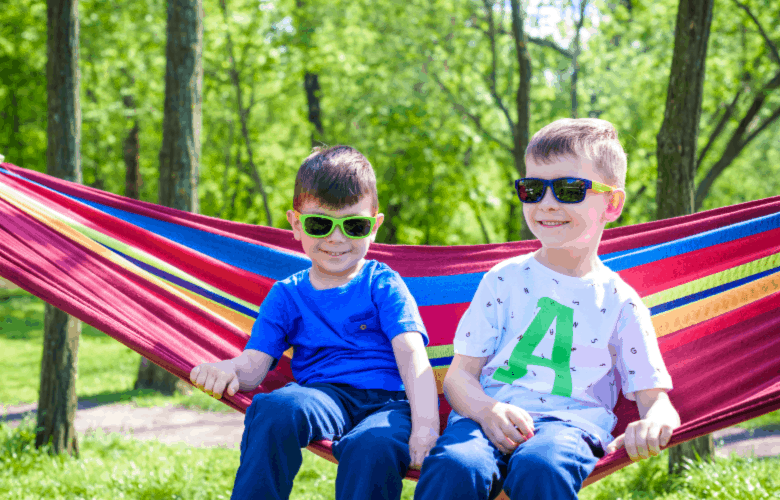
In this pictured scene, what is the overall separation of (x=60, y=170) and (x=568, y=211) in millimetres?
2925

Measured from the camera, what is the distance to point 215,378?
6.15 feet

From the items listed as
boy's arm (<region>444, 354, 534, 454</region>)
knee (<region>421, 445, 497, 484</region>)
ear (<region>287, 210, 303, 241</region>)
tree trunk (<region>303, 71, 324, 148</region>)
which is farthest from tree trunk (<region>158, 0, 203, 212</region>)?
tree trunk (<region>303, 71, 324, 148</region>)

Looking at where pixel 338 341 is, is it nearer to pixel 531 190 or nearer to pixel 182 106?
pixel 531 190

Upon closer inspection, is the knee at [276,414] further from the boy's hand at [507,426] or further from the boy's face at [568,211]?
the boy's face at [568,211]

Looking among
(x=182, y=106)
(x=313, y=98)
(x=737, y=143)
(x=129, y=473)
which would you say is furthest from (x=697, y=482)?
(x=313, y=98)

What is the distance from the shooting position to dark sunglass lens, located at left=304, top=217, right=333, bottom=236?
195 centimetres

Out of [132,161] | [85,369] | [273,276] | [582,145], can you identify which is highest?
[582,145]

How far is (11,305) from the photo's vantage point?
12.8 metres

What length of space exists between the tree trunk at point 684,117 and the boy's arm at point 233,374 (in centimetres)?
216

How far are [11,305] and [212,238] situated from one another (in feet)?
39.4

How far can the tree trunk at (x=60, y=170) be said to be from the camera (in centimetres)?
364

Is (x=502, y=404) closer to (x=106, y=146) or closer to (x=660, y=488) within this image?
(x=660, y=488)

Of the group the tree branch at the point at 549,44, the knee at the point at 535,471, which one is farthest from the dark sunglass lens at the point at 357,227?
the tree branch at the point at 549,44

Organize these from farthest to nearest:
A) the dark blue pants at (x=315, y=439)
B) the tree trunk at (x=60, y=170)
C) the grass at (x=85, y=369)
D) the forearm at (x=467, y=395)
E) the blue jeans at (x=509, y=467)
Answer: the grass at (x=85, y=369) → the tree trunk at (x=60, y=170) → the forearm at (x=467, y=395) → the dark blue pants at (x=315, y=439) → the blue jeans at (x=509, y=467)
